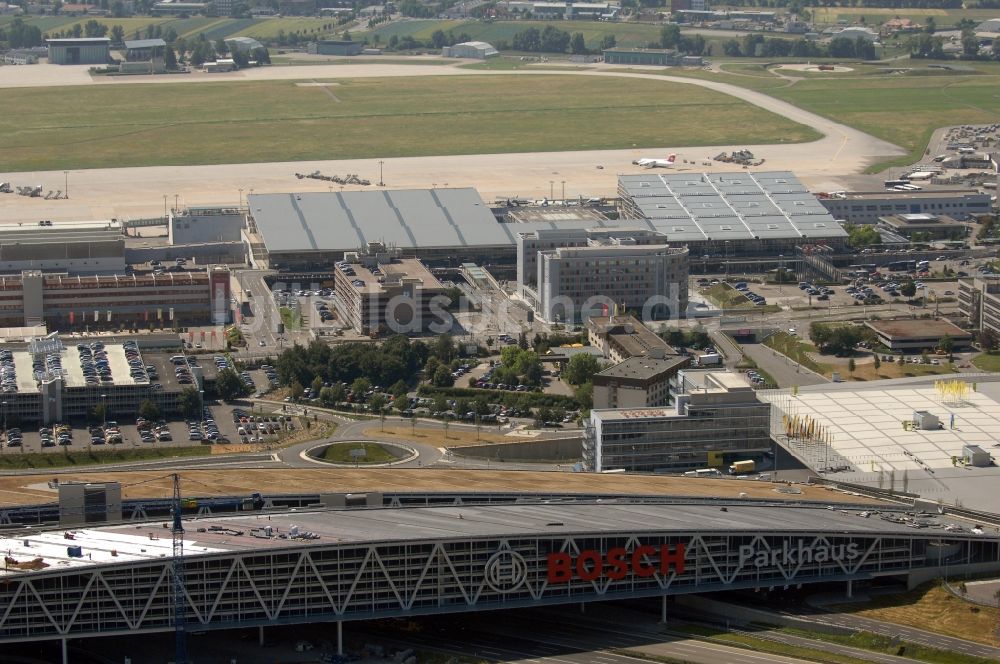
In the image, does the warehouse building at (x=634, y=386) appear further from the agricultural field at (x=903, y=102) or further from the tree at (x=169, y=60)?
the tree at (x=169, y=60)

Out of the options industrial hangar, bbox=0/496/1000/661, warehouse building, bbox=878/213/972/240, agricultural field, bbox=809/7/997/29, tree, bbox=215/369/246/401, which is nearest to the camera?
industrial hangar, bbox=0/496/1000/661

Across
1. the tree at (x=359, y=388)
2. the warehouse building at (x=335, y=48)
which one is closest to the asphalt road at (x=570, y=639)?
the tree at (x=359, y=388)

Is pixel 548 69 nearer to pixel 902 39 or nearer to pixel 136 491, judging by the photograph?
pixel 902 39

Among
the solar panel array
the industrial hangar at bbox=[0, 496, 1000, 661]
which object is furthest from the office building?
the industrial hangar at bbox=[0, 496, 1000, 661]

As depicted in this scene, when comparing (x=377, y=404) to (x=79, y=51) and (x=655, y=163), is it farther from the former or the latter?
(x=79, y=51)

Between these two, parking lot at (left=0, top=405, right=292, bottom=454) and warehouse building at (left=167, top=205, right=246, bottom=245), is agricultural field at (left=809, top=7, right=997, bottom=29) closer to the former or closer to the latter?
warehouse building at (left=167, top=205, right=246, bottom=245)

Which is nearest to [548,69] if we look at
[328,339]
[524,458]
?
[328,339]
